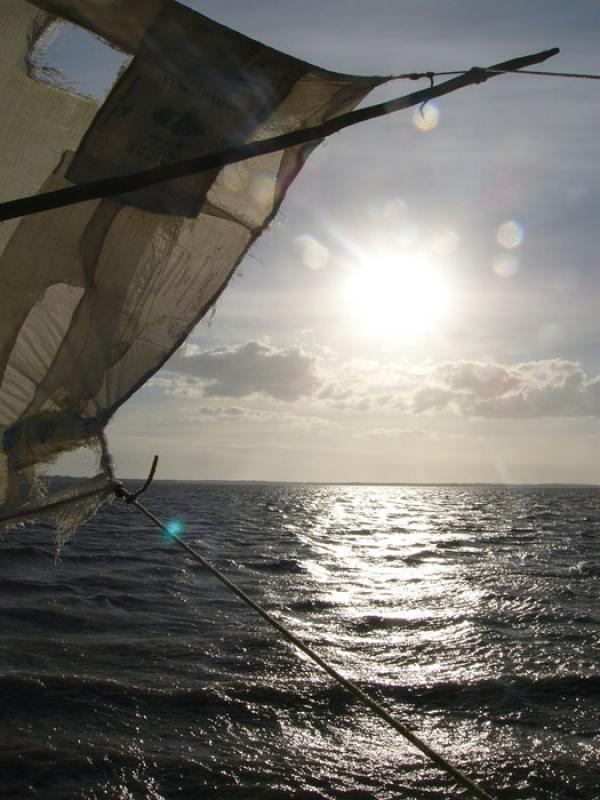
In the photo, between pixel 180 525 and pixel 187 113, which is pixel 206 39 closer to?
pixel 187 113

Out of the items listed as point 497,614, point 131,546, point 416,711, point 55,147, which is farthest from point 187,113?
point 131,546

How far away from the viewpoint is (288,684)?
9.54 metres

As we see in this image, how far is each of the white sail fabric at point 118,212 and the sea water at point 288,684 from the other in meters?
4.55

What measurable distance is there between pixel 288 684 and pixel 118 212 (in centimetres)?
788

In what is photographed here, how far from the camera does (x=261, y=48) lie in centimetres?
337

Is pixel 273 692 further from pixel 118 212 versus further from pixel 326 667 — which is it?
pixel 118 212

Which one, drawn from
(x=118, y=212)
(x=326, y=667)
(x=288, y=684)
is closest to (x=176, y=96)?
(x=118, y=212)

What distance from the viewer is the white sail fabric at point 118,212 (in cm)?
335

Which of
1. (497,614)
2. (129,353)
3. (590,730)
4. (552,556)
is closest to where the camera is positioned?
(129,353)

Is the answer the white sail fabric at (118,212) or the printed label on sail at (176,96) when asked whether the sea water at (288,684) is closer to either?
the white sail fabric at (118,212)

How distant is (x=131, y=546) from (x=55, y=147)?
23115 mm

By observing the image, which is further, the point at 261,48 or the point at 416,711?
the point at 416,711

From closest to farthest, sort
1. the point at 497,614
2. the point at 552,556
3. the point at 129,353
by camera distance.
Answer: the point at 129,353 < the point at 497,614 < the point at 552,556

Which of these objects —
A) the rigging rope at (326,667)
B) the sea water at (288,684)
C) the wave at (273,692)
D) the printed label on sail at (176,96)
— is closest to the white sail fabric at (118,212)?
the printed label on sail at (176,96)
